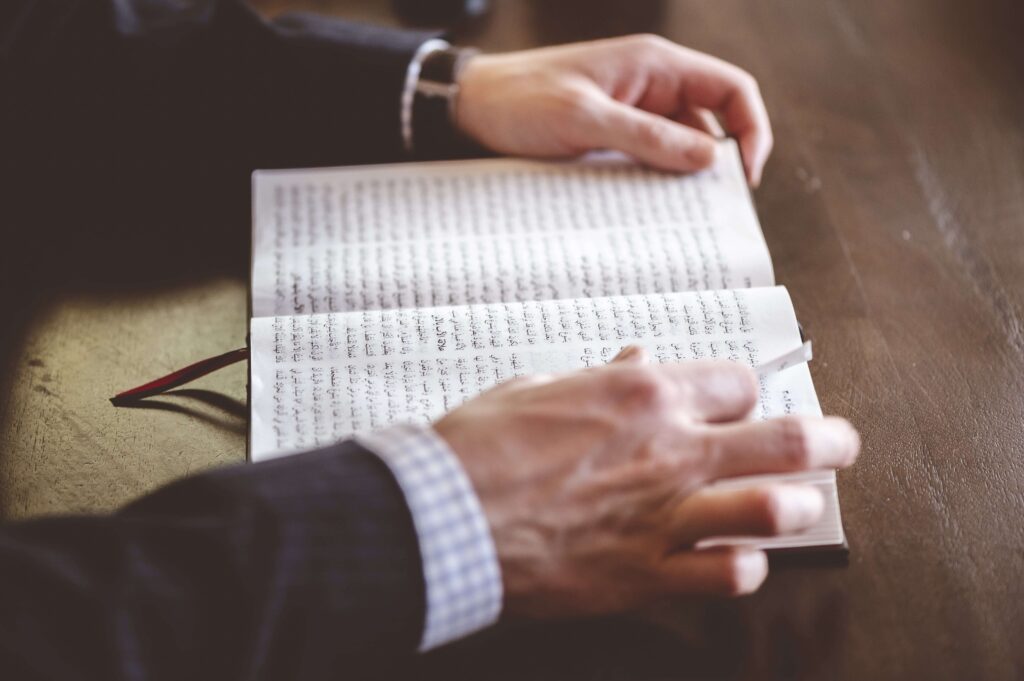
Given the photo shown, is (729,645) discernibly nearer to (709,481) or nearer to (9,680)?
(709,481)

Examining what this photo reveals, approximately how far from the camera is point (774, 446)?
0.57m

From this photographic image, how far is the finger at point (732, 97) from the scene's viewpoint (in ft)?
2.92

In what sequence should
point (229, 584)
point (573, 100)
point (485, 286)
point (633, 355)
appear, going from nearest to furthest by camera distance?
point (229, 584), point (633, 355), point (485, 286), point (573, 100)

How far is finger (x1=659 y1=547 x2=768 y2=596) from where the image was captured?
1.80 feet

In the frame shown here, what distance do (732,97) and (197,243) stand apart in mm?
545

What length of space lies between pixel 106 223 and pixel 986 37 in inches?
40.2

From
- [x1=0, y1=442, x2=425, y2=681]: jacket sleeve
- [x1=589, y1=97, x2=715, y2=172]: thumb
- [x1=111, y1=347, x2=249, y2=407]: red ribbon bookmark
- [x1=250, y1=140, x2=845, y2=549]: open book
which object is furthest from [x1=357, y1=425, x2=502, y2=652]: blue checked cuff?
[x1=589, y1=97, x2=715, y2=172]: thumb

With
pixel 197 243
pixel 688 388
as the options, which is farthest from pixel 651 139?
pixel 197 243

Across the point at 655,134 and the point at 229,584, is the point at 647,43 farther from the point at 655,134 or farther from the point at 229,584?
the point at 229,584

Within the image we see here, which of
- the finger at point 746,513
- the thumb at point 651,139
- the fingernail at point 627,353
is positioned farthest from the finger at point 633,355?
the thumb at point 651,139

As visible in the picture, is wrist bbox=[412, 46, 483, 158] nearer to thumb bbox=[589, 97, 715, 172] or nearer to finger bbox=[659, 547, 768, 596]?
thumb bbox=[589, 97, 715, 172]

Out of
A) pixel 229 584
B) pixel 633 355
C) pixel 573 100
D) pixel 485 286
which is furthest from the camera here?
pixel 573 100

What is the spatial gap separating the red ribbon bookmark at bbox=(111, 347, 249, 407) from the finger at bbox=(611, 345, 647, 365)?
0.97 feet

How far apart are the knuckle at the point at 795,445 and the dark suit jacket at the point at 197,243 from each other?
0.24 metres
